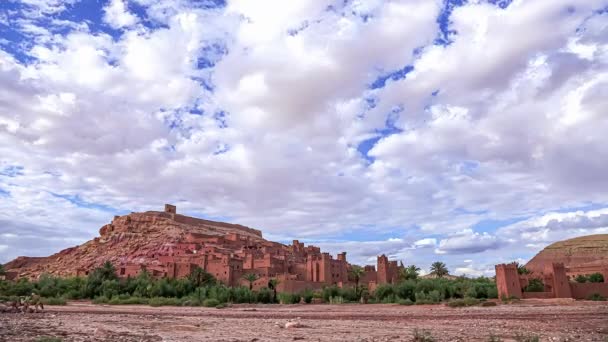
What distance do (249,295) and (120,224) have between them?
6112cm

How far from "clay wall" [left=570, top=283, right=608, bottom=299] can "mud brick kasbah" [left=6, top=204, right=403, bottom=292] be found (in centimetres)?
1779

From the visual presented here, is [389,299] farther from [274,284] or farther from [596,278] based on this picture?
[596,278]

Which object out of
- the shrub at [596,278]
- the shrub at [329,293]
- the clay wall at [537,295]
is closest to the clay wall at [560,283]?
the clay wall at [537,295]

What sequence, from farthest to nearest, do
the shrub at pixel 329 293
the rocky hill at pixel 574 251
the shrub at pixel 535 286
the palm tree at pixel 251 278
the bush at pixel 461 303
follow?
the rocky hill at pixel 574 251
the palm tree at pixel 251 278
the shrub at pixel 329 293
the shrub at pixel 535 286
the bush at pixel 461 303

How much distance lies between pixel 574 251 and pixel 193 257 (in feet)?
259

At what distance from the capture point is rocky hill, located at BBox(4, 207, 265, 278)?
3174 inches

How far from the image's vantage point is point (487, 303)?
34875 mm

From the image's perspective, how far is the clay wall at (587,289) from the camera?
3991 centimetres

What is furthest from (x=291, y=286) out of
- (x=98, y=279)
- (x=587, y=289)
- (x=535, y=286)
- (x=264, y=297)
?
(x=587, y=289)

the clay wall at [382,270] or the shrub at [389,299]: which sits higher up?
the clay wall at [382,270]

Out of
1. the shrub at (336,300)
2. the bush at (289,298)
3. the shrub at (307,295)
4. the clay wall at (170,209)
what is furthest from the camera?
the clay wall at (170,209)

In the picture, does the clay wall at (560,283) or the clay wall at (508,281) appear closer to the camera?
the clay wall at (508,281)

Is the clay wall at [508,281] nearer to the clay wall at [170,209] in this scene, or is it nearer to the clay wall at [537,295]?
the clay wall at [537,295]

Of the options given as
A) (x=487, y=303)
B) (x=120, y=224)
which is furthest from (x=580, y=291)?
(x=120, y=224)
